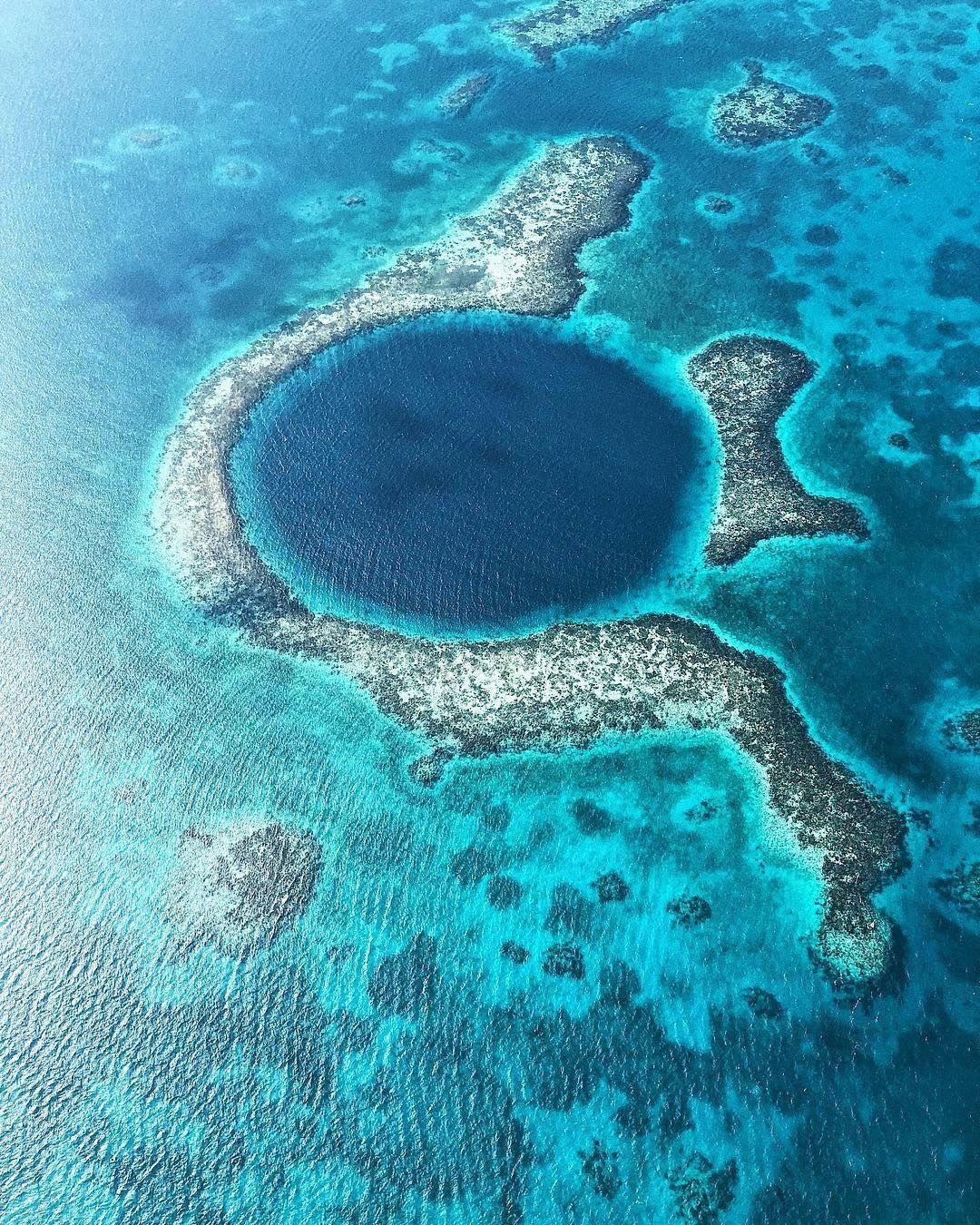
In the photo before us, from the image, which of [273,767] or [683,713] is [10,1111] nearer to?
[273,767]

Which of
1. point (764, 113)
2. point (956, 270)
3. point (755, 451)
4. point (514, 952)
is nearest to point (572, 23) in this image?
point (764, 113)

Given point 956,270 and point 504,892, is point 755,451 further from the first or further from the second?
point 504,892

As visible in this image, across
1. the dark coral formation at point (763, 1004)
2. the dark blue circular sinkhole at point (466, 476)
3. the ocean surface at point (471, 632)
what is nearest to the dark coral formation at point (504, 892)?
the ocean surface at point (471, 632)

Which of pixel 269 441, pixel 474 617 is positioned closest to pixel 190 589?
pixel 269 441

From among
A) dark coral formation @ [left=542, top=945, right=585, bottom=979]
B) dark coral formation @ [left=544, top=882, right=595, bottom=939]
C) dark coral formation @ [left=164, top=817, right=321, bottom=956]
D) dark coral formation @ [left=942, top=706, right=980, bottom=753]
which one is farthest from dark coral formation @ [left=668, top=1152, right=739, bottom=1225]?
dark coral formation @ [left=942, top=706, right=980, bottom=753]

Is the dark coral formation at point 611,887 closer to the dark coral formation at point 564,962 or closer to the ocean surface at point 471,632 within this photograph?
the ocean surface at point 471,632

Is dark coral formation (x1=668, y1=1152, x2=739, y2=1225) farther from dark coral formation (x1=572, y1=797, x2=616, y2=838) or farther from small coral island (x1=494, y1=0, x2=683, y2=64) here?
small coral island (x1=494, y1=0, x2=683, y2=64)
